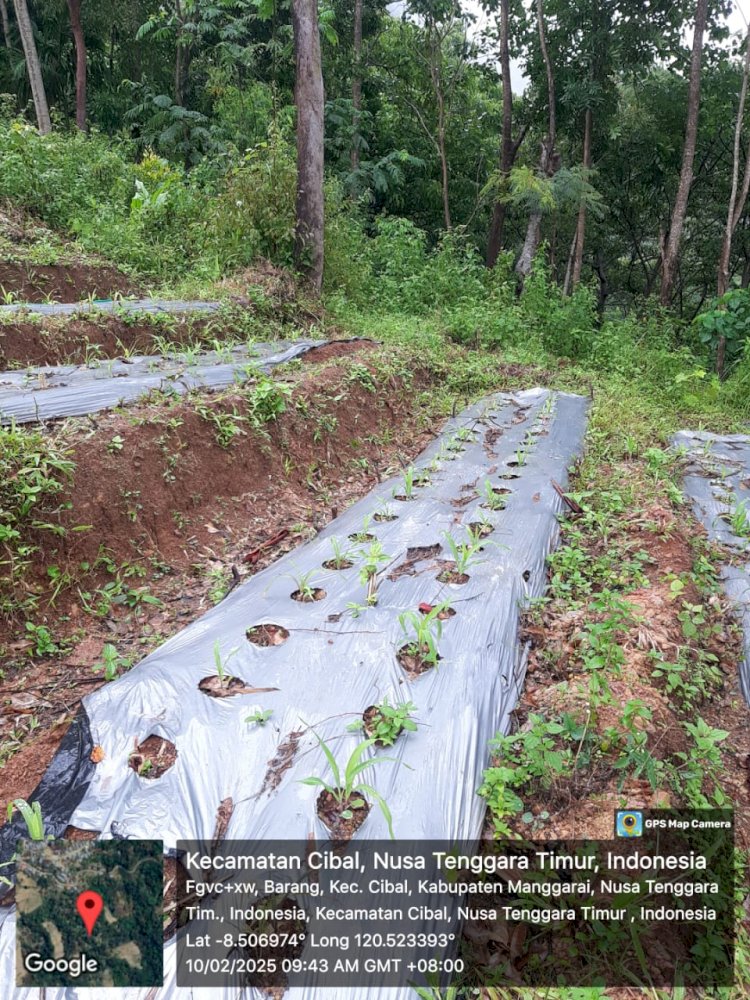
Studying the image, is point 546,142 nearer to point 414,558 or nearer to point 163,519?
point 414,558

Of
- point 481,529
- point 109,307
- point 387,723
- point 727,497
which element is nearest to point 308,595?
point 387,723

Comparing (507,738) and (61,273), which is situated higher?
(61,273)

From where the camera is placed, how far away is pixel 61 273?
6.20 metres

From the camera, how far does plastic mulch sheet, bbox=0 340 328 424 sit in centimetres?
328

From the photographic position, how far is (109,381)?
382cm

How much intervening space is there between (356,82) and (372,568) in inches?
473

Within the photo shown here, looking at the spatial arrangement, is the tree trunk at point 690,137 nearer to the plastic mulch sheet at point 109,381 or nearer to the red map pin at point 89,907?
the plastic mulch sheet at point 109,381

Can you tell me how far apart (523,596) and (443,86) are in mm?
13177

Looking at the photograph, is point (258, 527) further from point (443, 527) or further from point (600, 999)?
point (600, 999)

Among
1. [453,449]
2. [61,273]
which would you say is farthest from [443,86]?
[453,449]

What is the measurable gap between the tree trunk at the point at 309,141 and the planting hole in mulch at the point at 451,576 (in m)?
5.60

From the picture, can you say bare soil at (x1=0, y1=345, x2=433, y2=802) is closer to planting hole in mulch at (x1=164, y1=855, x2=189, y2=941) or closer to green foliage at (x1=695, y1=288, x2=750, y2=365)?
planting hole in mulch at (x1=164, y1=855, x2=189, y2=941)

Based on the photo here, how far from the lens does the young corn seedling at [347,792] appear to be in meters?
1.57

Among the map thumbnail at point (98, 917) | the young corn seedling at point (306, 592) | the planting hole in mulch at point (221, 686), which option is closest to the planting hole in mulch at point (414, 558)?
the young corn seedling at point (306, 592)
